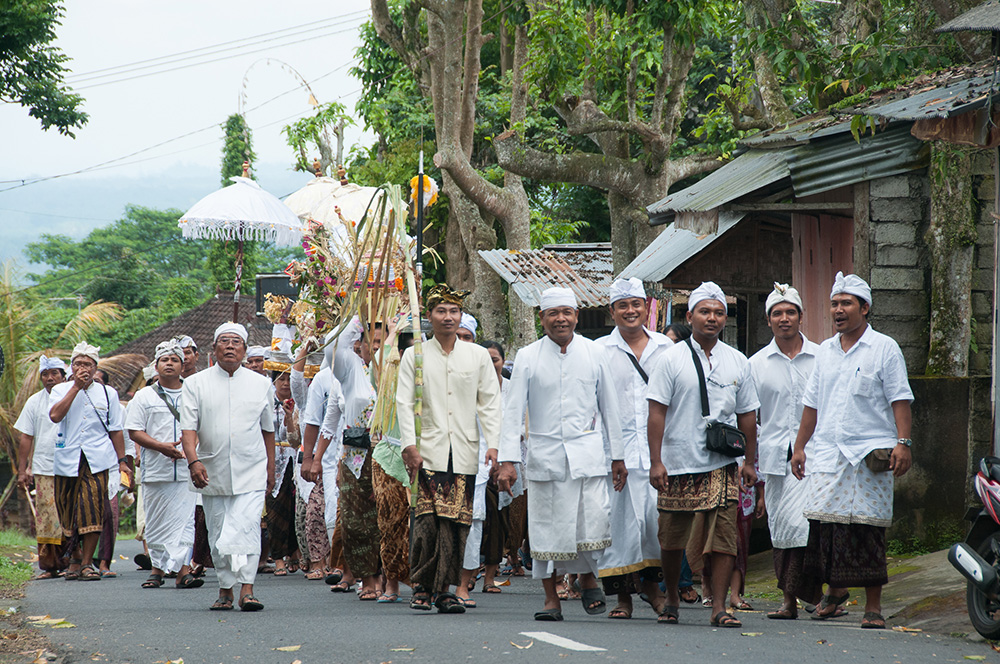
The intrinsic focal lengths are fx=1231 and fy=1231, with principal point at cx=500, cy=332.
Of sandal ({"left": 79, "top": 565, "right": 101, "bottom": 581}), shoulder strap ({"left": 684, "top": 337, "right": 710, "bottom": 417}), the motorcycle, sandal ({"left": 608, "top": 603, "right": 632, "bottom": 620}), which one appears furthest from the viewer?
sandal ({"left": 79, "top": 565, "right": 101, "bottom": 581})

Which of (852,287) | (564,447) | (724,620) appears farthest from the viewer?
(564,447)

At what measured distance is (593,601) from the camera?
792cm

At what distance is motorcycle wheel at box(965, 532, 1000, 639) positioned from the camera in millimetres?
6758

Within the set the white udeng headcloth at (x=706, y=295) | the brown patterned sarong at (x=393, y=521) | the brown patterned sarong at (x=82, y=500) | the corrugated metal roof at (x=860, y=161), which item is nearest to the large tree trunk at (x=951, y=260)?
the corrugated metal roof at (x=860, y=161)

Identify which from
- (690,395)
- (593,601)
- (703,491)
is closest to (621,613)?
(593,601)

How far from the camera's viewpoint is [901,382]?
295 inches

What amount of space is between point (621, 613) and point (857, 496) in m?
1.68

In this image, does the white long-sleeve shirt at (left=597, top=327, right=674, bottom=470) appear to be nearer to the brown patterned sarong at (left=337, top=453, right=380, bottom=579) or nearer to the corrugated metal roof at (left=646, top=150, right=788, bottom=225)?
the brown patterned sarong at (left=337, top=453, right=380, bottom=579)

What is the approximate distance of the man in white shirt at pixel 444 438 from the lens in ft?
26.3

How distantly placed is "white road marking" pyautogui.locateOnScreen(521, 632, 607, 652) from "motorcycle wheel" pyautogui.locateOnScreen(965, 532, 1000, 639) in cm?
221

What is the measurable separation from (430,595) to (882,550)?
292 cm

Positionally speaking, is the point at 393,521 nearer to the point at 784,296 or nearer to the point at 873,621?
the point at 784,296

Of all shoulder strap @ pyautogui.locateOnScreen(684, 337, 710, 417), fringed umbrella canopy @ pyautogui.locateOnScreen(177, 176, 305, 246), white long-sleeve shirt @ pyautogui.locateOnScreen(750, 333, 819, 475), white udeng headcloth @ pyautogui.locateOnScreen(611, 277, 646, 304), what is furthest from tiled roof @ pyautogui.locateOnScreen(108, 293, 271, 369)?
shoulder strap @ pyautogui.locateOnScreen(684, 337, 710, 417)

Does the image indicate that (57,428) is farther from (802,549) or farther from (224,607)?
(802,549)
